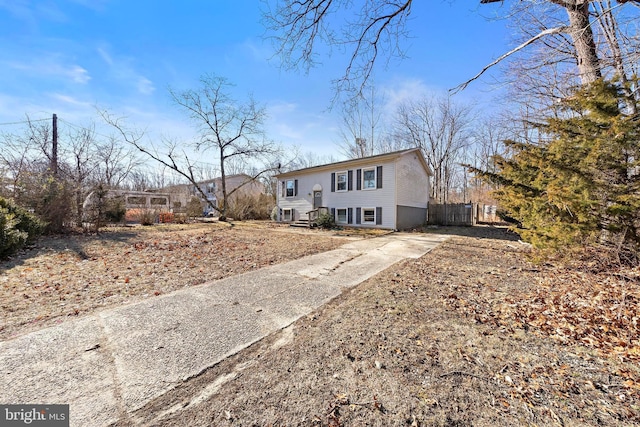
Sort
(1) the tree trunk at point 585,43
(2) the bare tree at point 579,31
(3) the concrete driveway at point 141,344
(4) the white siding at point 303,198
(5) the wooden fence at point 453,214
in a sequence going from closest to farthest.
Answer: (3) the concrete driveway at point 141,344, (2) the bare tree at point 579,31, (1) the tree trunk at point 585,43, (4) the white siding at point 303,198, (5) the wooden fence at point 453,214

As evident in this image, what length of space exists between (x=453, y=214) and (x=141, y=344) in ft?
65.3

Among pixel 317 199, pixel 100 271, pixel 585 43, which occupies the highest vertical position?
pixel 585 43

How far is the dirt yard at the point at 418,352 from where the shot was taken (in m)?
1.65

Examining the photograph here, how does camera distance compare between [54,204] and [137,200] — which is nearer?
[54,204]

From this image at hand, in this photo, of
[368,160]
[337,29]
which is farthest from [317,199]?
[337,29]

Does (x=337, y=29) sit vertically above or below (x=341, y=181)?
above

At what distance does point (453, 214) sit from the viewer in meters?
18.4

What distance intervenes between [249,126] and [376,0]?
18313 millimetres

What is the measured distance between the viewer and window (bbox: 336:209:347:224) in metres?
15.9

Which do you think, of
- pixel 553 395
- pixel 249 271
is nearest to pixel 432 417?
pixel 553 395

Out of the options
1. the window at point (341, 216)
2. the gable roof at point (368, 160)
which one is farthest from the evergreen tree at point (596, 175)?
the window at point (341, 216)

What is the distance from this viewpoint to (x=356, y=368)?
2.12 meters

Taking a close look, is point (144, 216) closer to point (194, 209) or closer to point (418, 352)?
point (194, 209)

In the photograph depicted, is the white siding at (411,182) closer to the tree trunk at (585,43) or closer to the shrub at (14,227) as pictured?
the tree trunk at (585,43)
